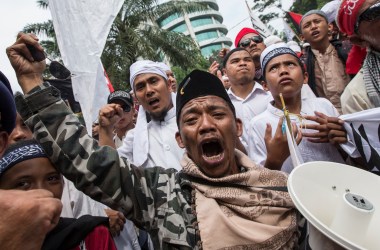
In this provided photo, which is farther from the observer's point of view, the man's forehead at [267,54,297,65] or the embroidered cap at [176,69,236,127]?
the man's forehead at [267,54,297,65]

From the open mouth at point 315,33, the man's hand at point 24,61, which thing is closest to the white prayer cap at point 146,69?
the man's hand at point 24,61

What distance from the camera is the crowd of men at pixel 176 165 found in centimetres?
153

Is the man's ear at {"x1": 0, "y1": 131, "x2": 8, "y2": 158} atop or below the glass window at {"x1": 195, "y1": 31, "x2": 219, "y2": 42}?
below

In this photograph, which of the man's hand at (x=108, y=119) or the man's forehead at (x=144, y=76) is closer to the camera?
the man's hand at (x=108, y=119)

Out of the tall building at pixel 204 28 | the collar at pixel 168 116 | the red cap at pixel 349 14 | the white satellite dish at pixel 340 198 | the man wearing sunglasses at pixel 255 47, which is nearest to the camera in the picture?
the white satellite dish at pixel 340 198

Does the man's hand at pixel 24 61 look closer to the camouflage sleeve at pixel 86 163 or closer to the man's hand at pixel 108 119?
the camouflage sleeve at pixel 86 163

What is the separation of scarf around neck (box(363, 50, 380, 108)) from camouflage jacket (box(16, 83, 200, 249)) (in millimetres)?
1532

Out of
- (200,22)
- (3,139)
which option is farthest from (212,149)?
(200,22)

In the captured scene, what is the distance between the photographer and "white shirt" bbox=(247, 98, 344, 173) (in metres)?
2.43

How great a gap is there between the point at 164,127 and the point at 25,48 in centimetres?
151

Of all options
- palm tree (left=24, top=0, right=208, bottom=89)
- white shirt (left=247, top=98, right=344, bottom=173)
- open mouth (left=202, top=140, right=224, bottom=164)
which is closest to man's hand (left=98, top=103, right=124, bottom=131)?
open mouth (left=202, top=140, right=224, bottom=164)

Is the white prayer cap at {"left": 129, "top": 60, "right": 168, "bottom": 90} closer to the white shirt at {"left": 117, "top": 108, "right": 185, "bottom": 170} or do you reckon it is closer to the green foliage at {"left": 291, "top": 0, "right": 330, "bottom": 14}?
the white shirt at {"left": 117, "top": 108, "right": 185, "bottom": 170}

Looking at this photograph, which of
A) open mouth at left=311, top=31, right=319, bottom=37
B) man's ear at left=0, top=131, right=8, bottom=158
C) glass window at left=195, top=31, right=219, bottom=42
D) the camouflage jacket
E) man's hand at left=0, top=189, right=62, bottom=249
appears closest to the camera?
man's hand at left=0, top=189, right=62, bottom=249

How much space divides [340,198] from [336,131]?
831 mm
